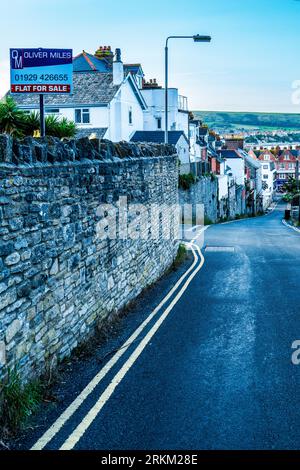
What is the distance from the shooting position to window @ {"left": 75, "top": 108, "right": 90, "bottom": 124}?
4169cm

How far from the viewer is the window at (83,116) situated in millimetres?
41688

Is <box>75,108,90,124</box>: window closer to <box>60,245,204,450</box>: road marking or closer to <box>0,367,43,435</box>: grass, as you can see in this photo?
<box>60,245,204,450</box>: road marking

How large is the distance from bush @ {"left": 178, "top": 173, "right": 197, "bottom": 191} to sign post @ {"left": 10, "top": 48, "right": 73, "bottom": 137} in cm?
2943

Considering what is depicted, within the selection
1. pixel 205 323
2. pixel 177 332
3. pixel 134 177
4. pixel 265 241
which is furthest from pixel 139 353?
pixel 265 241

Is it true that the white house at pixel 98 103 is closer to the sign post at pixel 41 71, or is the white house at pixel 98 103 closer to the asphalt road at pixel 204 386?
the asphalt road at pixel 204 386

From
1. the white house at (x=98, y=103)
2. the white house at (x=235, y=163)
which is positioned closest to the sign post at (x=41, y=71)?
the white house at (x=98, y=103)

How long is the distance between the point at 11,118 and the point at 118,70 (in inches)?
1123

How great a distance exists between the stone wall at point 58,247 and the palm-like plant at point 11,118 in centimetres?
278

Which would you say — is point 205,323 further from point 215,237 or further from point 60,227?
point 215,237

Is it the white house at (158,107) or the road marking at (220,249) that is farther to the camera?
the white house at (158,107)

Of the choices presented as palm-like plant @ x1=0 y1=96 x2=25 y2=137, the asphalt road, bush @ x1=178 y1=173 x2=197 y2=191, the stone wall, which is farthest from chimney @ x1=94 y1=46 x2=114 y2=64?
the asphalt road

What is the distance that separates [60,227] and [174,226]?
1158 centimetres

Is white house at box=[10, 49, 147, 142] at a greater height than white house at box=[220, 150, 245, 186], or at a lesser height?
greater

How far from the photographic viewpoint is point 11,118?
13797 mm
